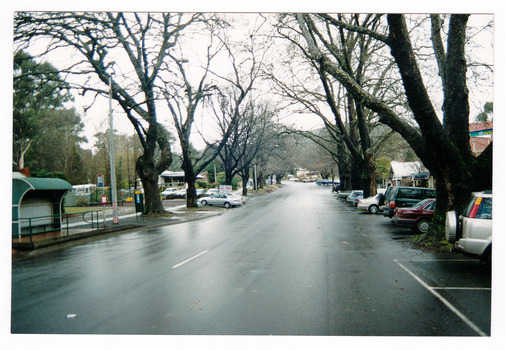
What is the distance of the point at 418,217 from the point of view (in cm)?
1391

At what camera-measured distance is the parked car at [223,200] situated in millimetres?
34531

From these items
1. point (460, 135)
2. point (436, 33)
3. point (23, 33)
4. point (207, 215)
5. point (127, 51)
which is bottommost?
point (207, 215)

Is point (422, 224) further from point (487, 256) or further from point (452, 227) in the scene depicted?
point (487, 256)

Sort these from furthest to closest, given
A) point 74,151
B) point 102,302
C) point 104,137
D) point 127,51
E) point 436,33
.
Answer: point 104,137 < point 127,51 < point 74,151 < point 436,33 < point 102,302

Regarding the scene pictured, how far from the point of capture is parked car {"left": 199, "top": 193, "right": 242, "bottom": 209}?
34.5m

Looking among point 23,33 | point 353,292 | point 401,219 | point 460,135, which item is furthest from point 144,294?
point 401,219

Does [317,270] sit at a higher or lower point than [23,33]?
lower

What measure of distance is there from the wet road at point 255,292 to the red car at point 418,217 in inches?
147

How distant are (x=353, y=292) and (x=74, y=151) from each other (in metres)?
15.6

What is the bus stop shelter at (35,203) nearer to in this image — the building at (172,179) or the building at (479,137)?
the building at (479,137)

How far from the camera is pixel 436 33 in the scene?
11.3 metres

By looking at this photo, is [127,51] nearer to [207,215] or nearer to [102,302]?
[207,215]

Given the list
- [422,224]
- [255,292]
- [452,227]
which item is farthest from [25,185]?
[422,224]

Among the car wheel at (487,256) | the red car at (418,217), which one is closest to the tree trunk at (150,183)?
the red car at (418,217)
